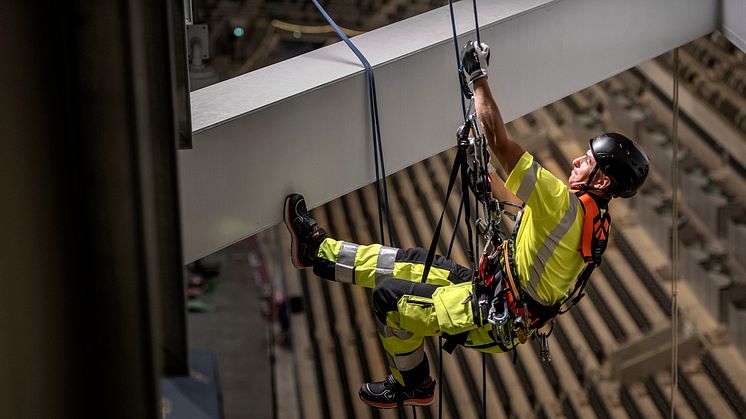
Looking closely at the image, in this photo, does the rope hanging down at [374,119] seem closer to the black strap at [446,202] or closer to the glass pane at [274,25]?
the black strap at [446,202]

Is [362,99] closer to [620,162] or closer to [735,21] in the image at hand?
[620,162]

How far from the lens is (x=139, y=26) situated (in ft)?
4.16

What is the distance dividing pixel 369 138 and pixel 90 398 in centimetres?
326

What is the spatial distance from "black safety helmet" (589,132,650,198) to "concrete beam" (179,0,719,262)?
3.56 feet

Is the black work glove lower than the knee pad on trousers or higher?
higher

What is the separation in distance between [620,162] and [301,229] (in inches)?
47.5

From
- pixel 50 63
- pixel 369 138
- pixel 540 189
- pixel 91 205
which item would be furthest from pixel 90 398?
pixel 369 138

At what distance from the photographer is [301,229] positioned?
4258 mm

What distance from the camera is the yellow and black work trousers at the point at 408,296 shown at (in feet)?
13.1

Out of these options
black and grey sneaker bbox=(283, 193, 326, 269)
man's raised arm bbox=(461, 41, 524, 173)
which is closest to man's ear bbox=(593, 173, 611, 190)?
man's raised arm bbox=(461, 41, 524, 173)

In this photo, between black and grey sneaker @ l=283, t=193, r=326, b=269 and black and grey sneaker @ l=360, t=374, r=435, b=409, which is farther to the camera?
black and grey sneaker @ l=360, t=374, r=435, b=409

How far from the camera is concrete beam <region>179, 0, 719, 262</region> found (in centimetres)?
404

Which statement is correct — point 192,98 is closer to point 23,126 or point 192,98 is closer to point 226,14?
point 23,126

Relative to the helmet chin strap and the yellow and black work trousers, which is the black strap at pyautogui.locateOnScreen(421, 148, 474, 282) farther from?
the helmet chin strap
